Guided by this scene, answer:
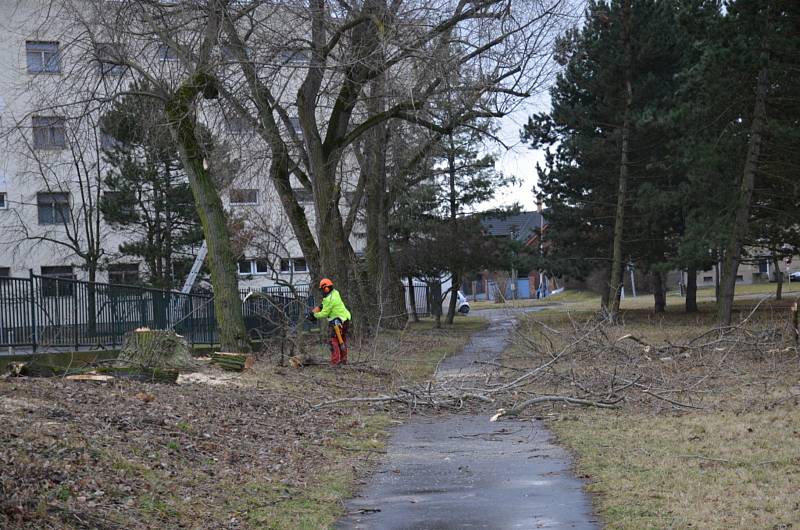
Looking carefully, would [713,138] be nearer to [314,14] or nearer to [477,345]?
[477,345]

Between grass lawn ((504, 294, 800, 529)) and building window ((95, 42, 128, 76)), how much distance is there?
376 inches

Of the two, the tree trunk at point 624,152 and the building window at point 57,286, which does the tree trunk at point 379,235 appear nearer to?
the tree trunk at point 624,152

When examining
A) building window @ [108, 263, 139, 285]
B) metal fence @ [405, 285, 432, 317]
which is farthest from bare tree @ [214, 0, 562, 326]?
metal fence @ [405, 285, 432, 317]

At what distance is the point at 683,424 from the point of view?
12.0 m

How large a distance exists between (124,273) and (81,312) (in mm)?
20916

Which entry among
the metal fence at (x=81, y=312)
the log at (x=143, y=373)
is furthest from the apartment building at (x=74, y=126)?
the log at (x=143, y=373)

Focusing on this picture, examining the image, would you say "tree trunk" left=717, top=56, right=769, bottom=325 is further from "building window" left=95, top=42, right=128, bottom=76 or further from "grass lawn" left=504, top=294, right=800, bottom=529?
"building window" left=95, top=42, right=128, bottom=76

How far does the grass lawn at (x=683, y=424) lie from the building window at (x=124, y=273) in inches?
841

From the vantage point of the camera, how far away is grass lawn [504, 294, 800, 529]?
7512 millimetres

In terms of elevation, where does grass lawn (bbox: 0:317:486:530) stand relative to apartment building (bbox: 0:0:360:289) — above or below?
below

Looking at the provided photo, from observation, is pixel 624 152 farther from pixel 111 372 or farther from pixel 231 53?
pixel 111 372

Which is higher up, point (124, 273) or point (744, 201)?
point (744, 201)

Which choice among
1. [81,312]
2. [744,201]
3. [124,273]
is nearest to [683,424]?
[81,312]

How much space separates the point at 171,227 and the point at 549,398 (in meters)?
26.2
